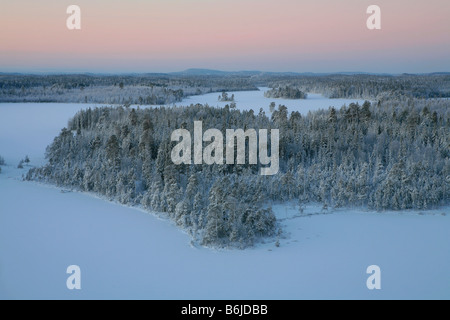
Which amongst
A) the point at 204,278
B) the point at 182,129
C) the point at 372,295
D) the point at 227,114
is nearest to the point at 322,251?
the point at 372,295

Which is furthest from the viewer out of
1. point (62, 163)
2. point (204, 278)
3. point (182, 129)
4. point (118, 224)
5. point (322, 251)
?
point (182, 129)

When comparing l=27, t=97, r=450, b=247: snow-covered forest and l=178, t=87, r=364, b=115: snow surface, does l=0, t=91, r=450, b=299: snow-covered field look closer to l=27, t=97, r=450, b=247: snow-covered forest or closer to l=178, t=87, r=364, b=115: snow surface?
l=27, t=97, r=450, b=247: snow-covered forest

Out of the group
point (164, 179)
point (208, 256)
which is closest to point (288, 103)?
point (164, 179)

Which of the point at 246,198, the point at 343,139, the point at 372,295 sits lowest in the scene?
the point at 372,295

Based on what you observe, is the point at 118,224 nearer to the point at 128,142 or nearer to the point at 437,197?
the point at 128,142

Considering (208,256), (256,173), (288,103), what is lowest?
(208,256)

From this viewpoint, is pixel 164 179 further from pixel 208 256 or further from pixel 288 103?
pixel 288 103

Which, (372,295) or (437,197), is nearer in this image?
(372,295)
